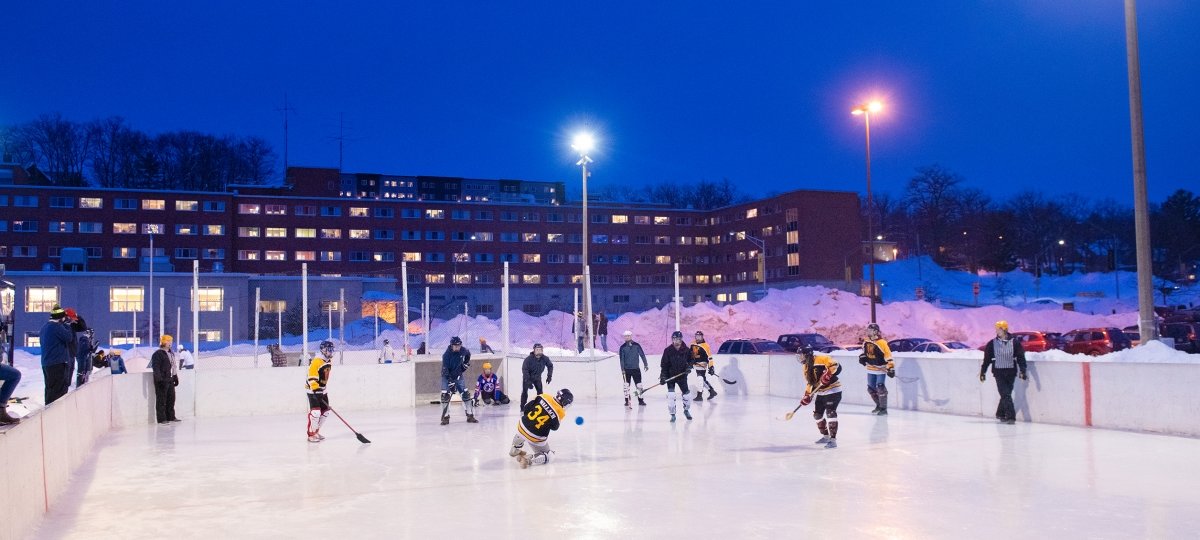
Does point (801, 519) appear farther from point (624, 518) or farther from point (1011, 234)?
point (1011, 234)

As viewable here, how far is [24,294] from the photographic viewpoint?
6147 centimetres

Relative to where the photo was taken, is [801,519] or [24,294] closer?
[801,519]

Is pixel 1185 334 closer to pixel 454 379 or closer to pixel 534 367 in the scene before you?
pixel 534 367

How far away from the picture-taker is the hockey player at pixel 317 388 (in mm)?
15133

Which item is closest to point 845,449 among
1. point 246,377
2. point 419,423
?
point 419,423

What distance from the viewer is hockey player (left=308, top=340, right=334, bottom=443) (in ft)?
49.6

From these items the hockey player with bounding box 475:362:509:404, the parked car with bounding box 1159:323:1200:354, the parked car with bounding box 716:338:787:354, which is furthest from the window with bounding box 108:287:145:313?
the parked car with bounding box 1159:323:1200:354

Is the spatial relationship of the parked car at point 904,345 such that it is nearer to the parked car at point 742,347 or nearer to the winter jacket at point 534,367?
the parked car at point 742,347

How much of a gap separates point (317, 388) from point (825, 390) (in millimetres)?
8521

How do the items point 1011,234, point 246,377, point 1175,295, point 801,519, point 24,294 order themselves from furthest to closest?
point 1011,234 < point 1175,295 < point 24,294 < point 246,377 < point 801,519

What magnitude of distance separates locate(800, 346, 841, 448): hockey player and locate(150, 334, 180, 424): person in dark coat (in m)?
13.5

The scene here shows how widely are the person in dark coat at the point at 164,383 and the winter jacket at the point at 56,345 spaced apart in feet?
18.4

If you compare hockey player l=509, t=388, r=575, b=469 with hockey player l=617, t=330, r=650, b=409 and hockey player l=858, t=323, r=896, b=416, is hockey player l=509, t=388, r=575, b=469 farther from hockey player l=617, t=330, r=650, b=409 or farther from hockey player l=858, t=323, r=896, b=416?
hockey player l=617, t=330, r=650, b=409

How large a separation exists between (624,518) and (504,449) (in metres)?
5.66
